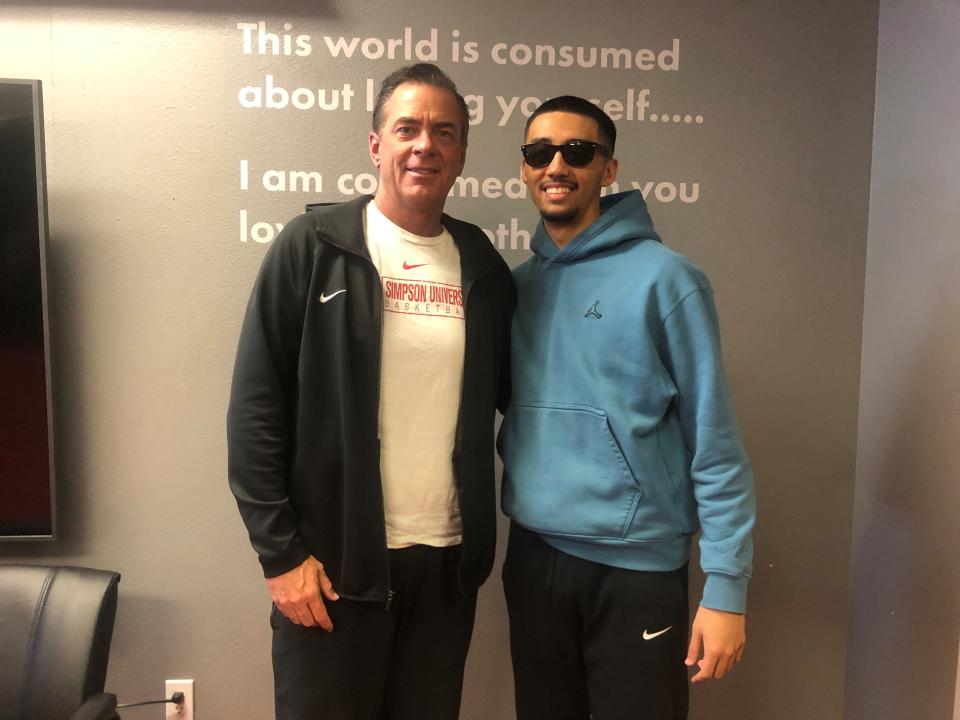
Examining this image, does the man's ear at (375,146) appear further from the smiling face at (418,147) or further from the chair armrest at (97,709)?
the chair armrest at (97,709)

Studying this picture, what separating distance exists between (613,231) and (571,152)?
18 centimetres

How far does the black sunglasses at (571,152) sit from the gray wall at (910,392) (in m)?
0.93

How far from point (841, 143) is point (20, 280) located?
2269 mm

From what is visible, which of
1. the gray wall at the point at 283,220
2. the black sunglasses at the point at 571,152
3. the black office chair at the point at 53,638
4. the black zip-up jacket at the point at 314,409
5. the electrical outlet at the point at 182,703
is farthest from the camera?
the electrical outlet at the point at 182,703

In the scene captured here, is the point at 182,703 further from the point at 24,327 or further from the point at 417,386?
the point at 417,386

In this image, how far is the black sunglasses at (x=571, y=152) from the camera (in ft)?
4.11

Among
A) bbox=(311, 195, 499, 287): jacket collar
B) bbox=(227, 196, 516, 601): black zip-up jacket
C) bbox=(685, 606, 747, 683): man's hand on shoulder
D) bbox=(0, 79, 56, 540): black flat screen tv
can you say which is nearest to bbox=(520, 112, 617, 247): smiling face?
bbox=(311, 195, 499, 287): jacket collar

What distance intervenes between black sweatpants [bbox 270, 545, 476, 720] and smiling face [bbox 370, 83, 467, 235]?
71 cm

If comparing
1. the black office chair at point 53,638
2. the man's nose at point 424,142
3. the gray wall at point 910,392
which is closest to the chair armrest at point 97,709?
the black office chair at point 53,638

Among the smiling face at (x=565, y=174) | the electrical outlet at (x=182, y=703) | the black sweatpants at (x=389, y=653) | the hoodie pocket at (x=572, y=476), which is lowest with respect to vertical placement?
the electrical outlet at (x=182, y=703)

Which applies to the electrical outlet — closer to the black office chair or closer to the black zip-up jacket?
the black office chair

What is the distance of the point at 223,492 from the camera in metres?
1.75

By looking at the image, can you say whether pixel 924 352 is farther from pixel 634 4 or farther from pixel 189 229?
pixel 189 229

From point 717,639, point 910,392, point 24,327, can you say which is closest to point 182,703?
point 24,327
